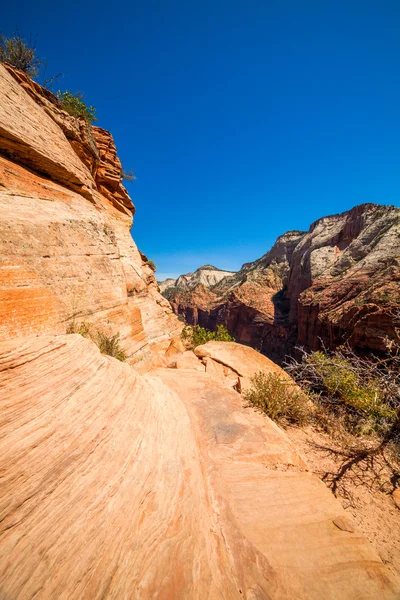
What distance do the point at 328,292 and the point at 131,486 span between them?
34858 millimetres

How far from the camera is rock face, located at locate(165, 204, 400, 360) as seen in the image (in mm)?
21047

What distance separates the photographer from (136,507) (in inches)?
89.2

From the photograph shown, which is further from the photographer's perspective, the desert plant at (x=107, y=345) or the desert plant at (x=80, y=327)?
the desert plant at (x=107, y=345)

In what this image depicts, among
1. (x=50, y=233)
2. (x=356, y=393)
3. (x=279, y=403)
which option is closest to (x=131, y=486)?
(x=279, y=403)

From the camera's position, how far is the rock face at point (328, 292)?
829 inches

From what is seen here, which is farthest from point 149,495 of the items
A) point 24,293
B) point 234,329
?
point 234,329

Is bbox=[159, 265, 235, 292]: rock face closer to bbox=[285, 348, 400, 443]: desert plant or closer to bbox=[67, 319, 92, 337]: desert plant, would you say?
bbox=[67, 319, 92, 337]: desert plant

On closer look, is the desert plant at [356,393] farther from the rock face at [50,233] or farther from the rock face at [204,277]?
the rock face at [204,277]

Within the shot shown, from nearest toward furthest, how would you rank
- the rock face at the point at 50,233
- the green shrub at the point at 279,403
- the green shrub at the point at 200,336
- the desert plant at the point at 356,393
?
the desert plant at the point at 356,393
the rock face at the point at 50,233
the green shrub at the point at 279,403
the green shrub at the point at 200,336

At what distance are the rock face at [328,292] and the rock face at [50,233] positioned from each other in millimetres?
16551

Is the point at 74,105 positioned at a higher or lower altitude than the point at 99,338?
higher

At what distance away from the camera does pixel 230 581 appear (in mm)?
1844

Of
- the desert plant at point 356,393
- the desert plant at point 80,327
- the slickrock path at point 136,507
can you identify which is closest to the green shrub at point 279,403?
the desert plant at point 356,393

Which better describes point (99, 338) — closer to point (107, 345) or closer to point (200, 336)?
point (107, 345)
